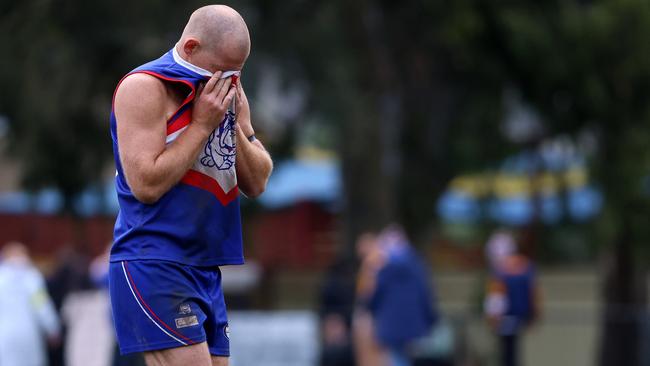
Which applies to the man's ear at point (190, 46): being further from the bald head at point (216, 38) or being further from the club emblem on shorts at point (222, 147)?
the club emblem on shorts at point (222, 147)

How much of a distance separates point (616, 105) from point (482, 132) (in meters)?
4.10

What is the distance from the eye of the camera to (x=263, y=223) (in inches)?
1304

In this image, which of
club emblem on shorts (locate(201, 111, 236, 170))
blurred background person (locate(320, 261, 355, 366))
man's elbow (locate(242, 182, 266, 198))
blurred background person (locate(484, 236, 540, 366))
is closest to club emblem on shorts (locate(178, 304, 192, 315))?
club emblem on shorts (locate(201, 111, 236, 170))

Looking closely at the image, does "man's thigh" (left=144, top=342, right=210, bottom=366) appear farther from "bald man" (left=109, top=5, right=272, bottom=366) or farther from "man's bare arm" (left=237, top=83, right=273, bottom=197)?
"man's bare arm" (left=237, top=83, right=273, bottom=197)

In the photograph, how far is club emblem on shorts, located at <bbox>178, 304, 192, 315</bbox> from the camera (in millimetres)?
4766

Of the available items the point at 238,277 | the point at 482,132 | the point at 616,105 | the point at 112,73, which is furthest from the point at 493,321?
the point at 238,277

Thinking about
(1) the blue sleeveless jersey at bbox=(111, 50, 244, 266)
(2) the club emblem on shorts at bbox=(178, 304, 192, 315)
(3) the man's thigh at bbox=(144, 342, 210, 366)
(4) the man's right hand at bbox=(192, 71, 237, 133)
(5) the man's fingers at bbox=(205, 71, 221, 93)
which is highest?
(5) the man's fingers at bbox=(205, 71, 221, 93)

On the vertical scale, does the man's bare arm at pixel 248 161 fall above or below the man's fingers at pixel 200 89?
below

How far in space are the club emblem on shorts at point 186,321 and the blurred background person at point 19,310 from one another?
10255 mm

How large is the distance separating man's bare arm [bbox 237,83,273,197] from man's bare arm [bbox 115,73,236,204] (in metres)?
0.28

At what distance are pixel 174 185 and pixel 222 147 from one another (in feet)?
0.80

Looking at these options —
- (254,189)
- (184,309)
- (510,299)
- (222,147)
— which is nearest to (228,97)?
(222,147)

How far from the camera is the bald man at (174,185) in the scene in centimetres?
471

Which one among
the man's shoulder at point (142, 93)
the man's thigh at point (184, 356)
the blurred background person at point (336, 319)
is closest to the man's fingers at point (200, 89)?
the man's shoulder at point (142, 93)
